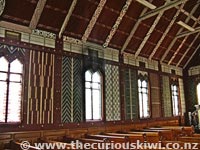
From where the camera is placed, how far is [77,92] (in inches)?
275

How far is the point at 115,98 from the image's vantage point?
817cm

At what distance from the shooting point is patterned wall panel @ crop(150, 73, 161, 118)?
386 inches

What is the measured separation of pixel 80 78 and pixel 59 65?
817 millimetres

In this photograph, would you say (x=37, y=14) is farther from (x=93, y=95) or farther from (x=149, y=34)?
(x=149, y=34)

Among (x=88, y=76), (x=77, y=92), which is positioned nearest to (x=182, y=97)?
(x=88, y=76)

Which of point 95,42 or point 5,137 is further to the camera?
point 95,42

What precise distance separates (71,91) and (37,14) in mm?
2372

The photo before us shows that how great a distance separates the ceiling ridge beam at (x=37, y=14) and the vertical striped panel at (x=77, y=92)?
5.41 feet

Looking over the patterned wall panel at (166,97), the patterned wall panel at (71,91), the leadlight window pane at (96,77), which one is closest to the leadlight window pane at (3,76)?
the patterned wall panel at (71,91)

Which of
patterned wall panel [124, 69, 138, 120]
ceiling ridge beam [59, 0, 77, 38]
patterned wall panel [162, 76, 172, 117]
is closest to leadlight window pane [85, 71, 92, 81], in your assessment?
ceiling ridge beam [59, 0, 77, 38]

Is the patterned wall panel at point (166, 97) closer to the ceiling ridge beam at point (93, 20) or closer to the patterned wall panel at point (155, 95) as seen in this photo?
the patterned wall panel at point (155, 95)

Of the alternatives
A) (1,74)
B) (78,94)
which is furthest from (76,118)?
(1,74)

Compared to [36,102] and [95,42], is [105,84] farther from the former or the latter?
[36,102]

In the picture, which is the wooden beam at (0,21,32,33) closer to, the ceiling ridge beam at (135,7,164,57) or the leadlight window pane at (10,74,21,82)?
the leadlight window pane at (10,74,21,82)
